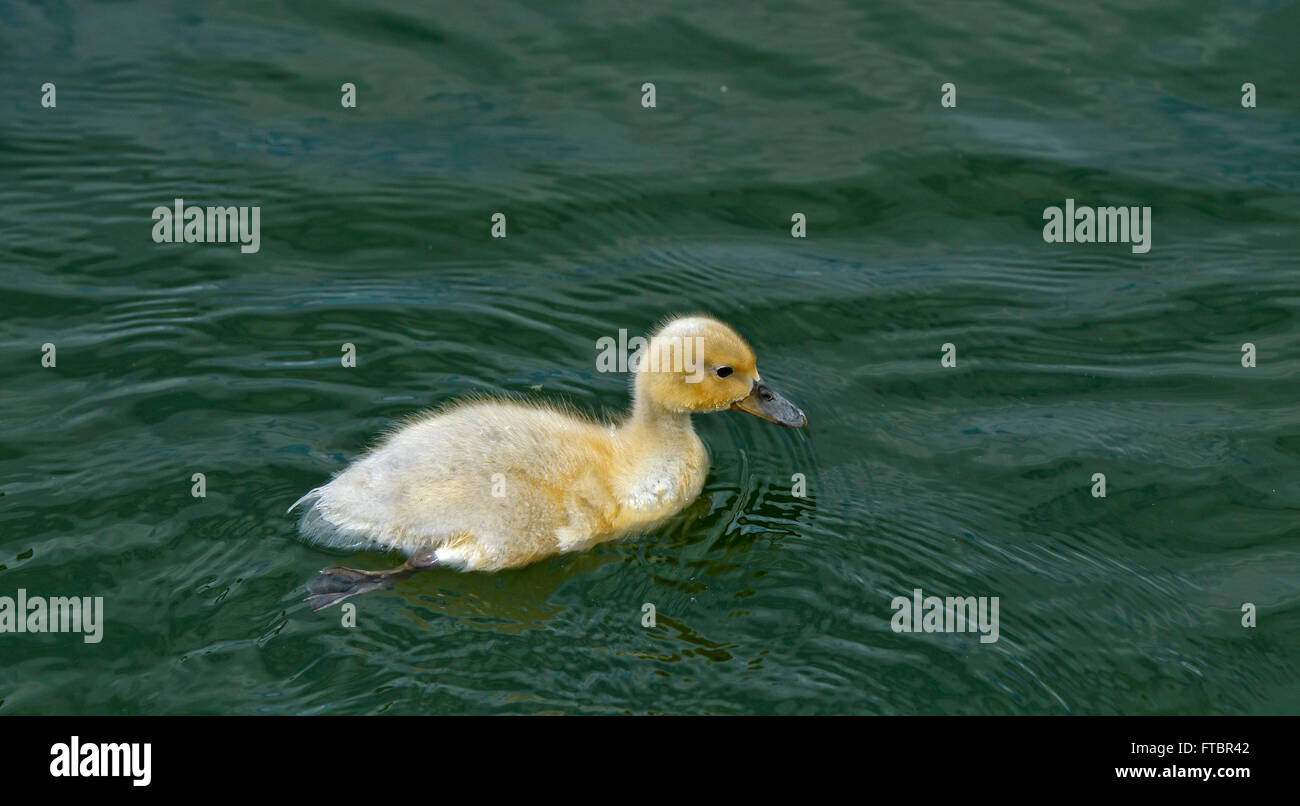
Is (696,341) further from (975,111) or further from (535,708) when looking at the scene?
(975,111)

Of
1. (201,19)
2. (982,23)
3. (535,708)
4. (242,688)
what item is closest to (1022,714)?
(535,708)

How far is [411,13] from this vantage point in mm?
9461

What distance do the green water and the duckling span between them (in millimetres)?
131

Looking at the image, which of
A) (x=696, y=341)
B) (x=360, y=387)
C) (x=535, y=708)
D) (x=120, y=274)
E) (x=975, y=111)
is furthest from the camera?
(x=975, y=111)

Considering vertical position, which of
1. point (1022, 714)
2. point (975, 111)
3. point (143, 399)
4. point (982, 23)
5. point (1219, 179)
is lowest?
point (1022, 714)

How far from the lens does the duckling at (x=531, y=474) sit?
5727 mm

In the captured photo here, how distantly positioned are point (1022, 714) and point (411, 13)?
21.3 ft

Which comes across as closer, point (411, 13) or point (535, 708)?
point (535, 708)

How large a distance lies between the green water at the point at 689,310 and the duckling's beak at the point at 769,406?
29 centimetres

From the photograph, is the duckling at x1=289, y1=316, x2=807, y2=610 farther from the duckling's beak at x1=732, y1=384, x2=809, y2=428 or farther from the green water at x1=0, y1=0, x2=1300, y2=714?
the green water at x1=0, y1=0, x2=1300, y2=714

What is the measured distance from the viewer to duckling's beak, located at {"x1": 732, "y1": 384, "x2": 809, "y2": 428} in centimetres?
649

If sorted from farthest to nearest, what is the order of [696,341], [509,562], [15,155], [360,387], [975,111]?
[975,111]
[15,155]
[360,387]
[696,341]
[509,562]

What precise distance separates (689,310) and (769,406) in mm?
1253
